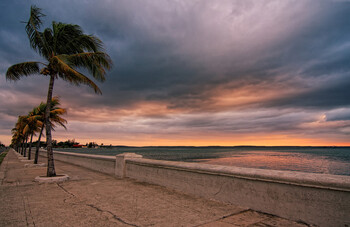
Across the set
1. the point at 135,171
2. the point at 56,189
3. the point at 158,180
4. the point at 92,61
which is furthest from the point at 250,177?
the point at 92,61

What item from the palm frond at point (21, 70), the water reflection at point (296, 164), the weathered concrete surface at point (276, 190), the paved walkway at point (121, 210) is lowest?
the water reflection at point (296, 164)

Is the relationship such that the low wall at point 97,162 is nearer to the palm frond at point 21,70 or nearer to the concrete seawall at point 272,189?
the concrete seawall at point 272,189

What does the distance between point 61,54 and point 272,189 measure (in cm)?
1039

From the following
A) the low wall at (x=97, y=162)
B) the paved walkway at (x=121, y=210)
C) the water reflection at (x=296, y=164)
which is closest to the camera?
the paved walkway at (x=121, y=210)

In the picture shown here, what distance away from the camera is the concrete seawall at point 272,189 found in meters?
3.46

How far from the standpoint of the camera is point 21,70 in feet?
32.4

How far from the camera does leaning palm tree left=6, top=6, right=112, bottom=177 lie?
955 centimetres

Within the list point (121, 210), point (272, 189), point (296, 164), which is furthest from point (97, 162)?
point (296, 164)

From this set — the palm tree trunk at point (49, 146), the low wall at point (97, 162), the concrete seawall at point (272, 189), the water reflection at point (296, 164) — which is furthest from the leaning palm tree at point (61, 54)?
the water reflection at point (296, 164)

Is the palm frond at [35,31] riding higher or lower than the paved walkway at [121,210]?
higher

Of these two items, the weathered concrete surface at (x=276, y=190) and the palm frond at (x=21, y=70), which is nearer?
the weathered concrete surface at (x=276, y=190)

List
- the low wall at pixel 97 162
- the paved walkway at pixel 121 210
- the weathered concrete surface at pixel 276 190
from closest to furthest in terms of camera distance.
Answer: the weathered concrete surface at pixel 276 190 < the paved walkway at pixel 121 210 < the low wall at pixel 97 162

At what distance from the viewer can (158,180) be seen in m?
7.52

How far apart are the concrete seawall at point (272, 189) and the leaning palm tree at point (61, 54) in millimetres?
6180
